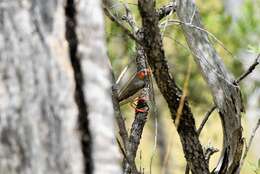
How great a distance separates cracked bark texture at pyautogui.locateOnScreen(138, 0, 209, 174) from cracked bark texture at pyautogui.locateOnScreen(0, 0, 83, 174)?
60 centimetres

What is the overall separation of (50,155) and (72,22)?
21 cm

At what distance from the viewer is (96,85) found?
1073 millimetres

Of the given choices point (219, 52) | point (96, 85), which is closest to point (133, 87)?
point (96, 85)

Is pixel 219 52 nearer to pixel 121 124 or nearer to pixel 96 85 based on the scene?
pixel 121 124

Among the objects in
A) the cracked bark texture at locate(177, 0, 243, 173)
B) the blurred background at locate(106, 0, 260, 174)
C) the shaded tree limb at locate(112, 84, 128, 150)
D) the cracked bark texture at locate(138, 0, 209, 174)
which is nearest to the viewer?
the cracked bark texture at locate(138, 0, 209, 174)

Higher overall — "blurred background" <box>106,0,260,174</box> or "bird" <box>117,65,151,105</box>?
"blurred background" <box>106,0,260,174</box>

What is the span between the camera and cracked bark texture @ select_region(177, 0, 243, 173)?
83.5 inches

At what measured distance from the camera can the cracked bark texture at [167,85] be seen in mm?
1717

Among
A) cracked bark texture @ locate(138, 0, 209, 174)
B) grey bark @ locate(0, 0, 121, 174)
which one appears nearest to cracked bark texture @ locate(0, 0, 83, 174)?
grey bark @ locate(0, 0, 121, 174)

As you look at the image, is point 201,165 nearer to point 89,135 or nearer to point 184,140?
point 184,140

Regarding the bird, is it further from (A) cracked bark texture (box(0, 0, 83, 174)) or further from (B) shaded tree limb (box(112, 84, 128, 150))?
(A) cracked bark texture (box(0, 0, 83, 174))

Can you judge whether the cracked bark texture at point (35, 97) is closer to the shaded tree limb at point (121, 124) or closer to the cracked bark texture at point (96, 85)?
the cracked bark texture at point (96, 85)

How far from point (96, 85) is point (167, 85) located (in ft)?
2.88

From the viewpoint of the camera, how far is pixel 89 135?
1.05 metres
